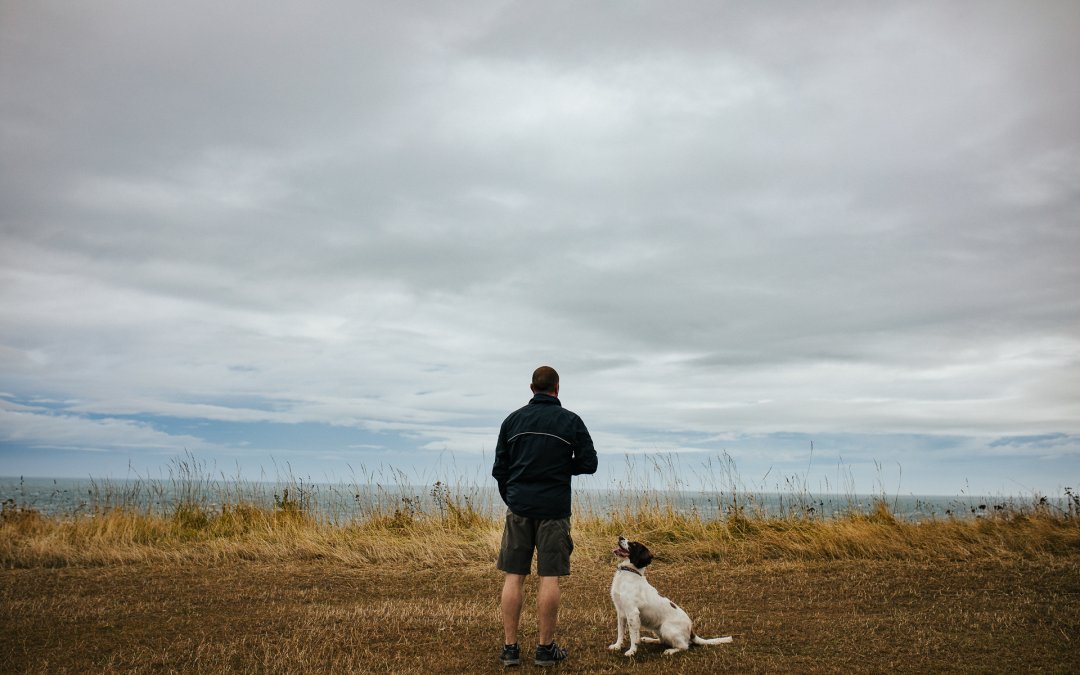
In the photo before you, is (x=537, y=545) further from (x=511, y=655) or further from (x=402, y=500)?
(x=402, y=500)

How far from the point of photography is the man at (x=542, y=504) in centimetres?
508

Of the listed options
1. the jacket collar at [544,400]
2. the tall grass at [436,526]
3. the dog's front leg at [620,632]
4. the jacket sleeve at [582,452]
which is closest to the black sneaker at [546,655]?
the dog's front leg at [620,632]

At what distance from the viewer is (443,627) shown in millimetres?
6590

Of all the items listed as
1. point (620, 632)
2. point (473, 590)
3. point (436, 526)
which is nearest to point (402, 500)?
point (436, 526)

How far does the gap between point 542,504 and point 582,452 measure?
0.46 meters

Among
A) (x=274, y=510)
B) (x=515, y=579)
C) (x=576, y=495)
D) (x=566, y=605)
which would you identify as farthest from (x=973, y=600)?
(x=274, y=510)

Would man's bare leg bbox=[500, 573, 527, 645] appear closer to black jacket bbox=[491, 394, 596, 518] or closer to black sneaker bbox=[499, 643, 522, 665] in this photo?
black sneaker bbox=[499, 643, 522, 665]

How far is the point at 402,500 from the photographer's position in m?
13.4

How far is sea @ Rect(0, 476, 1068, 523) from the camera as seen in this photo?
12461 millimetres

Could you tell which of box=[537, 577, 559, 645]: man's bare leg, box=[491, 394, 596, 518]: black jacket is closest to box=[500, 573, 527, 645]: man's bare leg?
box=[537, 577, 559, 645]: man's bare leg

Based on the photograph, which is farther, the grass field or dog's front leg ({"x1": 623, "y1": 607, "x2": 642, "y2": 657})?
the grass field

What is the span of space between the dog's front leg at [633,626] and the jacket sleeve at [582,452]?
1.15 metres

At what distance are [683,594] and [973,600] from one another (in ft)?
9.57

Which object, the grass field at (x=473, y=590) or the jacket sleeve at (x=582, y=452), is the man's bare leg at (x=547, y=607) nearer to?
the grass field at (x=473, y=590)
